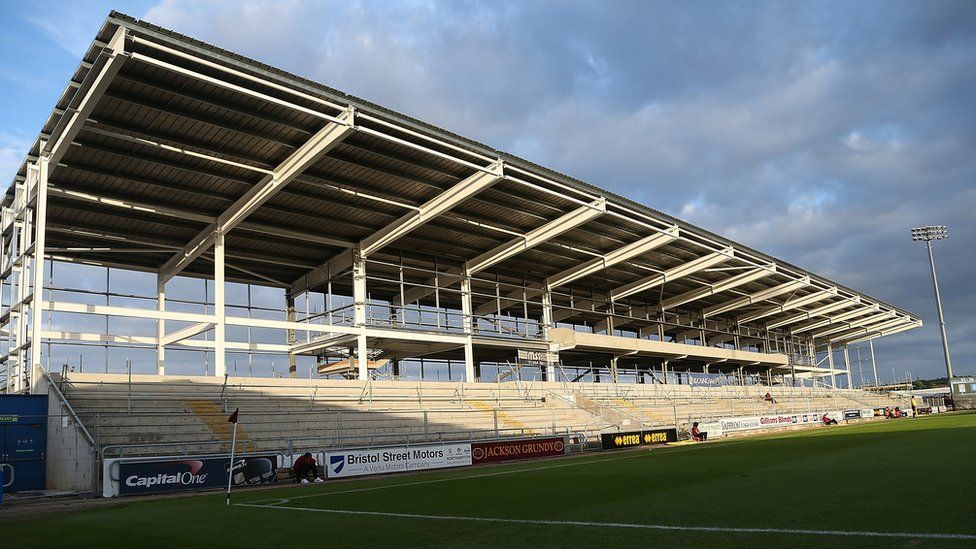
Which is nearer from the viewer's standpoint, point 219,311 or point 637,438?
point 219,311

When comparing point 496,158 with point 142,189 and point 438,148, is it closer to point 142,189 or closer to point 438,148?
point 438,148

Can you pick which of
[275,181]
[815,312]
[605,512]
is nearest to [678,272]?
[815,312]

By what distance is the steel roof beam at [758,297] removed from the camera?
64.8 metres

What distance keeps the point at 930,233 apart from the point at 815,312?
15210 mm

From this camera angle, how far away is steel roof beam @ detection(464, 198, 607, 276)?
40.3 m

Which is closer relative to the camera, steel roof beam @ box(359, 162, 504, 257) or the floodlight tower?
steel roof beam @ box(359, 162, 504, 257)

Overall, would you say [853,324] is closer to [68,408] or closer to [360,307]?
[360,307]

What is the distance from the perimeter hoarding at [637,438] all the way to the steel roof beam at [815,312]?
153ft

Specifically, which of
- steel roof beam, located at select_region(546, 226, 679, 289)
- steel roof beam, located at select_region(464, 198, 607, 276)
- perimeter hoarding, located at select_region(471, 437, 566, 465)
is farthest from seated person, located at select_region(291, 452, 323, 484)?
steel roof beam, located at select_region(546, 226, 679, 289)

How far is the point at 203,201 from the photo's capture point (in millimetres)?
34719

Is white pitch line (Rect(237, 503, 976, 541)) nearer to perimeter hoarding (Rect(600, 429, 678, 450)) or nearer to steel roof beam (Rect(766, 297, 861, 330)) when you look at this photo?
perimeter hoarding (Rect(600, 429, 678, 450))

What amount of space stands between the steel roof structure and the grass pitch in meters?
14.8

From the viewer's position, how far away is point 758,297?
67.6 m

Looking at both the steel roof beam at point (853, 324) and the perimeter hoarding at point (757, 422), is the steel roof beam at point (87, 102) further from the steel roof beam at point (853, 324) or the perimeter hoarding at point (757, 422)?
the steel roof beam at point (853, 324)
